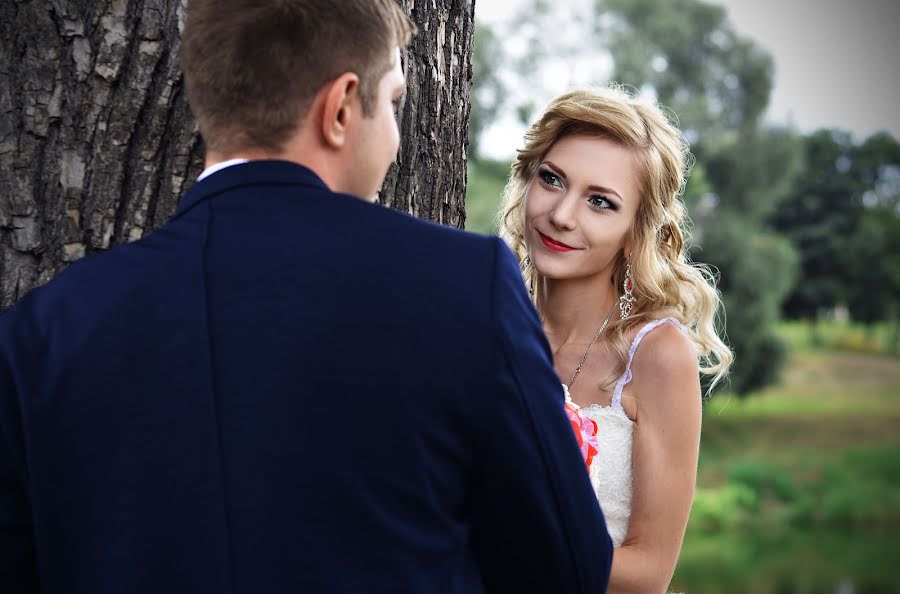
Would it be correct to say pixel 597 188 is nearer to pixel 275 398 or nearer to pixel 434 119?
pixel 434 119

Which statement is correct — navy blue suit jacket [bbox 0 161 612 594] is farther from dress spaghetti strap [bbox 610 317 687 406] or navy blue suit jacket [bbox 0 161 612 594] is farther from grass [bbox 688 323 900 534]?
grass [bbox 688 323 900 534]

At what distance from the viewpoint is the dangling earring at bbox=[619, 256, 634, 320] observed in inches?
103

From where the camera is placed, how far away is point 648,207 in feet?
8.48

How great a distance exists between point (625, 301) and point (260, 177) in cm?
153

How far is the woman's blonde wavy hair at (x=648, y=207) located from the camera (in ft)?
8.30

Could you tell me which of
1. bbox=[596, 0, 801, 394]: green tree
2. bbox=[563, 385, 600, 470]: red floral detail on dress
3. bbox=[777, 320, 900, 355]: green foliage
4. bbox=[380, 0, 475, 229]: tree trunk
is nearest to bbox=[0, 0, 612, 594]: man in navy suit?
bbox=[380, 0, 475, 229]: tree trunk

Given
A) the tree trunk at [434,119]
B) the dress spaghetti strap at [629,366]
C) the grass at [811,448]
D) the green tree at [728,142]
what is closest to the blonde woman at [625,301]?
the dress spaghetti strap at [629,366]

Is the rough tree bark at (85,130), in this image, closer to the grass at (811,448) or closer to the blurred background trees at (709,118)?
the blurred background trees at (709,118)

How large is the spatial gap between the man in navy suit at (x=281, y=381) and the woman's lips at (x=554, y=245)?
1.27 metres

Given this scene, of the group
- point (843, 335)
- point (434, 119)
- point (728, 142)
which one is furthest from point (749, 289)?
point (434, 119)

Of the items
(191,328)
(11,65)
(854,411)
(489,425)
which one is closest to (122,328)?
(191,328)

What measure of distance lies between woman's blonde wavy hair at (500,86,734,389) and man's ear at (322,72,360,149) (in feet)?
4.36

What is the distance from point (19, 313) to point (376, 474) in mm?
497

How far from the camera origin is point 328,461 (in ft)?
3.87
